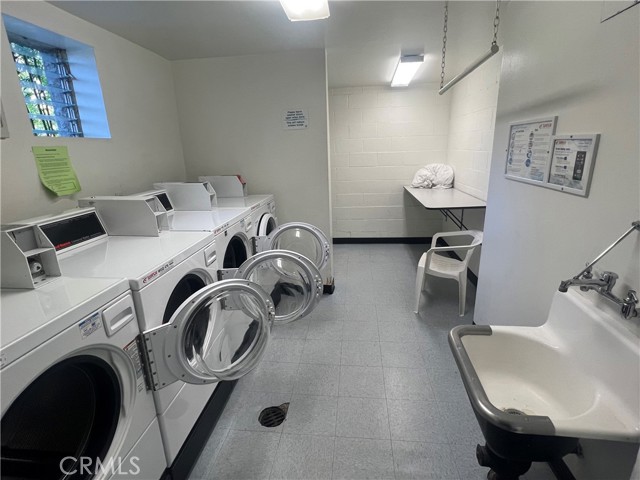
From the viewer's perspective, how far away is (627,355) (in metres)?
1.02

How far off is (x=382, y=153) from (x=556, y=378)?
12.6ft

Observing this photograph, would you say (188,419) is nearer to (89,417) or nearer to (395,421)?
(89,417)

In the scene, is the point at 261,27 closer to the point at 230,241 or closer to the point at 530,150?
the point at 230,241

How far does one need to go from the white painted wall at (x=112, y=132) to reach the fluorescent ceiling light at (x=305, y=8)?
1.40 meters

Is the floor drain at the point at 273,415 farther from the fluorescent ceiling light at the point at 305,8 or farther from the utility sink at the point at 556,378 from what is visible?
the fluorescent ceiling light at the point at 305,8

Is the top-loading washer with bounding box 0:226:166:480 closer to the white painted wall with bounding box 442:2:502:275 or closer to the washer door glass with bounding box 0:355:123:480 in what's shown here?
the washer door glass with bounding box 0:355:123:480

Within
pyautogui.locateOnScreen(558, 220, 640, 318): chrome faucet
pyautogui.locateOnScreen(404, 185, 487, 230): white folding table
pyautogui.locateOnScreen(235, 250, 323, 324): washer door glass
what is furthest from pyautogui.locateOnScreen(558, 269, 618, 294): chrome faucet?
pyautogui.locateOnScreen(404, 185, 487, 230): white folding table

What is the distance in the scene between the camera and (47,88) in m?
1.88

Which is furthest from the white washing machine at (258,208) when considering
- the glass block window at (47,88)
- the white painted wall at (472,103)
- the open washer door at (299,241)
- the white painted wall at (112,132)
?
the white painted wall at (472,103)

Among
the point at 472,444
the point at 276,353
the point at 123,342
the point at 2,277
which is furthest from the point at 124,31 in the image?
the point at 472,444

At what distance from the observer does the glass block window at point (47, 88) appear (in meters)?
1.72

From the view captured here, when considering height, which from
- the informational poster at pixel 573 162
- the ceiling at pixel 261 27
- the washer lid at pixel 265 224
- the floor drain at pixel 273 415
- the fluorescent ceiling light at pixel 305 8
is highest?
the ceiling at pixel 261 27

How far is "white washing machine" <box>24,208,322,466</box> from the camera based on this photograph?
1.23 m

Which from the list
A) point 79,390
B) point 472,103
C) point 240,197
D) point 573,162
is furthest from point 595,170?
point 472,103
